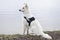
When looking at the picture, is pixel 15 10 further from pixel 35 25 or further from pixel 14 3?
pixel 35 25

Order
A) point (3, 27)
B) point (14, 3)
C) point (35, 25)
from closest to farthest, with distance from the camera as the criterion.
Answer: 1. point (35, 25)
2. point (3, 27)
3. point (14, 3)

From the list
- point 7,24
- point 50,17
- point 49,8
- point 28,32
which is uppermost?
point 49,8

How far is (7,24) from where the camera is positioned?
5113 millimetres

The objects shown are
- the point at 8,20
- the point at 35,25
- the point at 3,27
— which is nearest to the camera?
the point at 35,25

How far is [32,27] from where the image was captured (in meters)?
3.70

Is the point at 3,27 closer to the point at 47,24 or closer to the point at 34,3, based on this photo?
the point at 47,24

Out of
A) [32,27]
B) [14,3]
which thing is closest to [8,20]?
[14,3]

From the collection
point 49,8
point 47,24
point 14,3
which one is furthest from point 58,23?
point 14,3

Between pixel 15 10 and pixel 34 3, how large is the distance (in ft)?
3.08

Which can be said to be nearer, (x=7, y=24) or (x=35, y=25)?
(x=35, y=25)

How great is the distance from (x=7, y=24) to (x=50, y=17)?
5.60ft

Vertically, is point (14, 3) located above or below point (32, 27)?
above

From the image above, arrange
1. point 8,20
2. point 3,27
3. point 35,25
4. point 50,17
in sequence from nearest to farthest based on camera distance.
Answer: point 35,25 → point 3,27 → point 8,20 → point 50,17

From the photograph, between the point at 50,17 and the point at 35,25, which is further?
the point at 50,17
